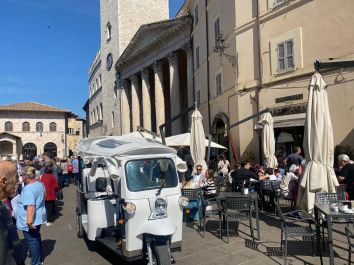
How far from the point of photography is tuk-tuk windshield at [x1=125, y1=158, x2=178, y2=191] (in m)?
5.30

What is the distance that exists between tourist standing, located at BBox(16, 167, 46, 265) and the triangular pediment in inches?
821

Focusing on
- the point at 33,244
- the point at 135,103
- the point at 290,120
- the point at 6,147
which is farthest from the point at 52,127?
the point at 33,244

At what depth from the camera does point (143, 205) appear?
5145 mm

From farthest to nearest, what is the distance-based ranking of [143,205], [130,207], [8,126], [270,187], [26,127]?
1. [26,127]
2. [8,126]
3. [270,187]
4. [143,205]
5. [130,207]

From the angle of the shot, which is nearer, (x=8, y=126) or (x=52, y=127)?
(x=8, y=126)

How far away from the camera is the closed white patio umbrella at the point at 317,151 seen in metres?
6.69

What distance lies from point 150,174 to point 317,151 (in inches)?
136

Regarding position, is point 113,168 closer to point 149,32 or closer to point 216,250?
point 216,250

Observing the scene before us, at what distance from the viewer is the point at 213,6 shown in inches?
762

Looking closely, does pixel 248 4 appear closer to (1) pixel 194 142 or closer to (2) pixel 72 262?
(1) pixel 194 142

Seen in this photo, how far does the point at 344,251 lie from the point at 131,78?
3265cm

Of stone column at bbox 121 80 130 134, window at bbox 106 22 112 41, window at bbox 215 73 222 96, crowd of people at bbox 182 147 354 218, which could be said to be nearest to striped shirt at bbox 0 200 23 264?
crowd of people at bbox 182 147 354 218

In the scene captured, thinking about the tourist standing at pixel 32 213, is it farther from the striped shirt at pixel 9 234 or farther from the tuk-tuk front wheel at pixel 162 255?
the striped shirt at pixel 9 234

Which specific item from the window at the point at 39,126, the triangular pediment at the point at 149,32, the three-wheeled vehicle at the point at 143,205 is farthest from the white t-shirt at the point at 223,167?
the window at the point at 39,126
